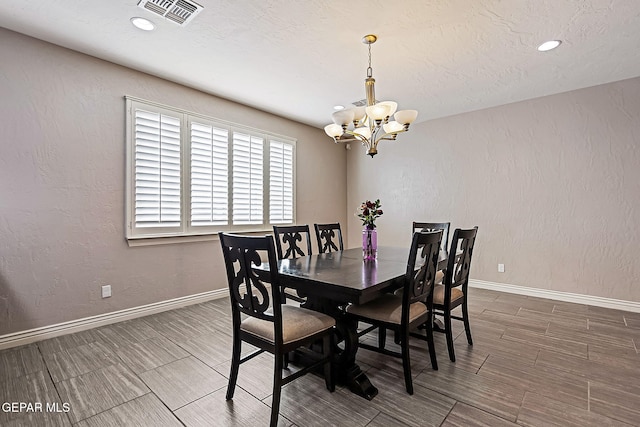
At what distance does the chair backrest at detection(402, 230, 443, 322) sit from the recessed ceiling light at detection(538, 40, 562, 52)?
7.34ft

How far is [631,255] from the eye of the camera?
3.69 m

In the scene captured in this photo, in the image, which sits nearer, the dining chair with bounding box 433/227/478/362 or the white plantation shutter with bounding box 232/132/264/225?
the dining chair with bounding box 433/227/478/362

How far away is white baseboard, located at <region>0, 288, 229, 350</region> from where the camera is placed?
2.68 m

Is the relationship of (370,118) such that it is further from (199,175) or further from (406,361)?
(199,175)

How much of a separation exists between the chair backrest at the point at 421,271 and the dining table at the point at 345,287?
0.27 feet

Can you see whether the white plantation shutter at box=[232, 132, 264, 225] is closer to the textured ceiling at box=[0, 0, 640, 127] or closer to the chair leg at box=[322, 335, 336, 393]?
the textured ceiling at box=[0, 0, 640, 127]

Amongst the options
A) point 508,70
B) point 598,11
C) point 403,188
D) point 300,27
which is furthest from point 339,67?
point 403,188

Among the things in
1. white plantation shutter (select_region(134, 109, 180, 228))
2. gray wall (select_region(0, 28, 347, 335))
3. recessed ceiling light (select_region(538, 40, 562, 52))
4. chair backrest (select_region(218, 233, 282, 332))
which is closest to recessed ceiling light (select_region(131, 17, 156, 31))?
gray wall (select_region(0, 28, 347, 335))

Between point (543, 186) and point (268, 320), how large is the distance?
4287 millimetres

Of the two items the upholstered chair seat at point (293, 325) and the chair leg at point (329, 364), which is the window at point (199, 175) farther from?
the chair leg at point (329, 364)

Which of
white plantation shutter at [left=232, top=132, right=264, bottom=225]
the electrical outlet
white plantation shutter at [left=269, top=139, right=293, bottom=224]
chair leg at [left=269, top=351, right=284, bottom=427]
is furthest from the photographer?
white plantation shutter at [left=269, top=139, right=293, bottom=224]

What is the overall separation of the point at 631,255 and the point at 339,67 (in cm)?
407

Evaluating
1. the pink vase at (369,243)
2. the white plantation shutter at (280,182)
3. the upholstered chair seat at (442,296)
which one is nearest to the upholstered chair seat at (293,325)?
the pink vase at (369,243)

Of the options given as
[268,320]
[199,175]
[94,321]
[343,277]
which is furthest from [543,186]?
[94,321]
